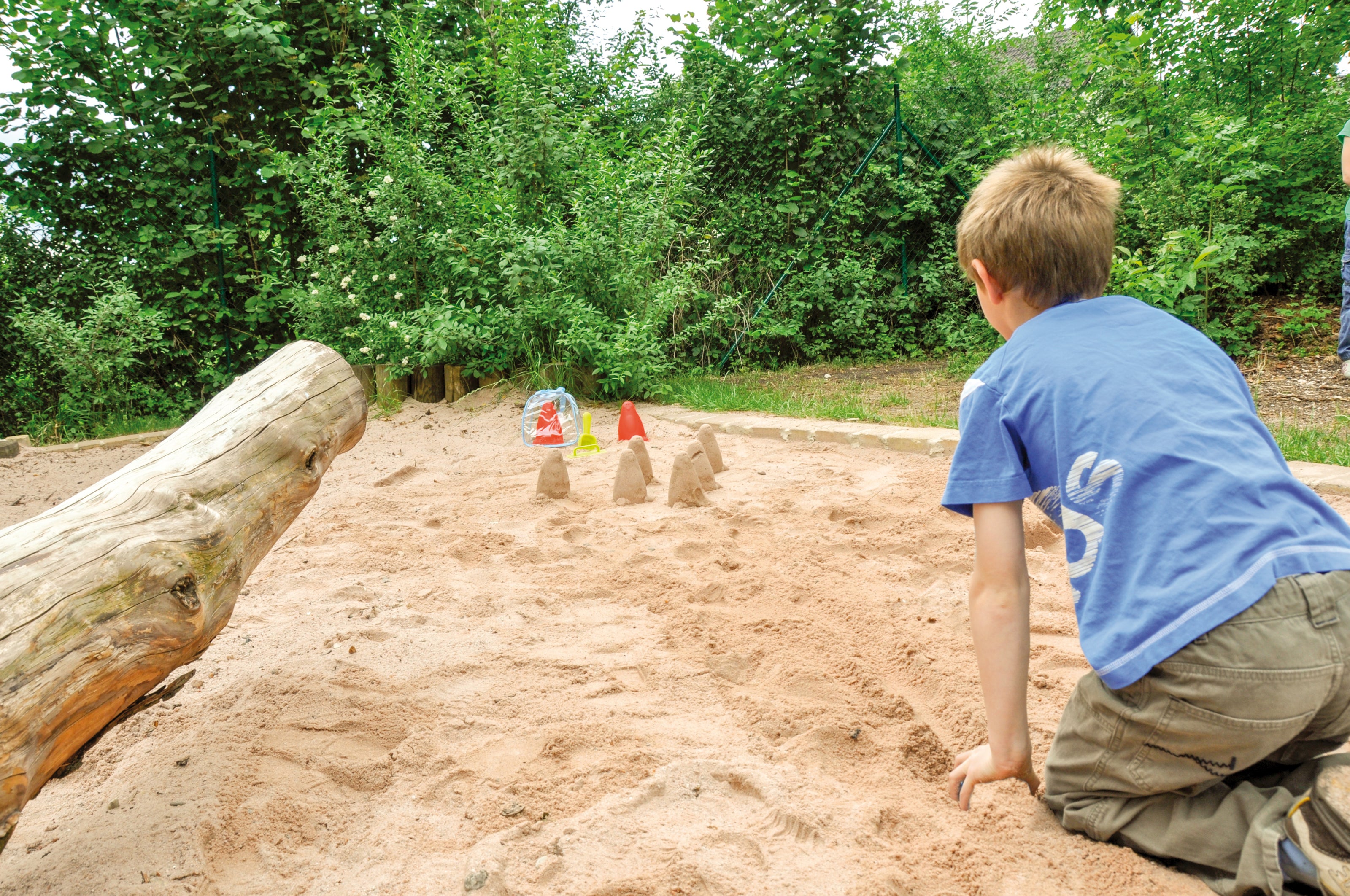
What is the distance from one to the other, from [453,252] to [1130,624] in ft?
19.6

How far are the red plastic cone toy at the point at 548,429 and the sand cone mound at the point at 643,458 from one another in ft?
4.25

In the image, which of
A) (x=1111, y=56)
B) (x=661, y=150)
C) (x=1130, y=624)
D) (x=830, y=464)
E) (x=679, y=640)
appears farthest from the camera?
(x=661, y=150)

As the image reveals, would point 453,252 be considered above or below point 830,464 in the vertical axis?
above

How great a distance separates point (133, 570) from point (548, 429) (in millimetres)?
3760

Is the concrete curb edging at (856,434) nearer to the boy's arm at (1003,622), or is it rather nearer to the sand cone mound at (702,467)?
the sand cone mound at (702,467)

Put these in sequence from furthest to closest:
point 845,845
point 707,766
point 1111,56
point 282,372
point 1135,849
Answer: point 1111,56 → point 282,372 → point 707,766 → point 845,845 → point 1135,849

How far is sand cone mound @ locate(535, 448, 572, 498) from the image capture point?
416 cm

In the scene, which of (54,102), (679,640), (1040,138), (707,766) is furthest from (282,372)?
(1040,138)

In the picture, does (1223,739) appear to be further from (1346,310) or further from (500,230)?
(500,230)

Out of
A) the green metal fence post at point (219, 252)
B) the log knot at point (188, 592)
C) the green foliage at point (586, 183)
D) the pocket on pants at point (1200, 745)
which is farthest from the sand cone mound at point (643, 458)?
the green metal fence post at point (219, 252)

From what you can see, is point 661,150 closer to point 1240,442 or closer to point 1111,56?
point 1111,56

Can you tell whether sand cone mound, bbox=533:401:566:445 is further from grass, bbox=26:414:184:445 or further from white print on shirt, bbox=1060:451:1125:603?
white print on shirt, bbox=1060:451:1125:603

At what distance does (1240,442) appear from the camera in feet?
4.51

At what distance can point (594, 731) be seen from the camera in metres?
1.99
